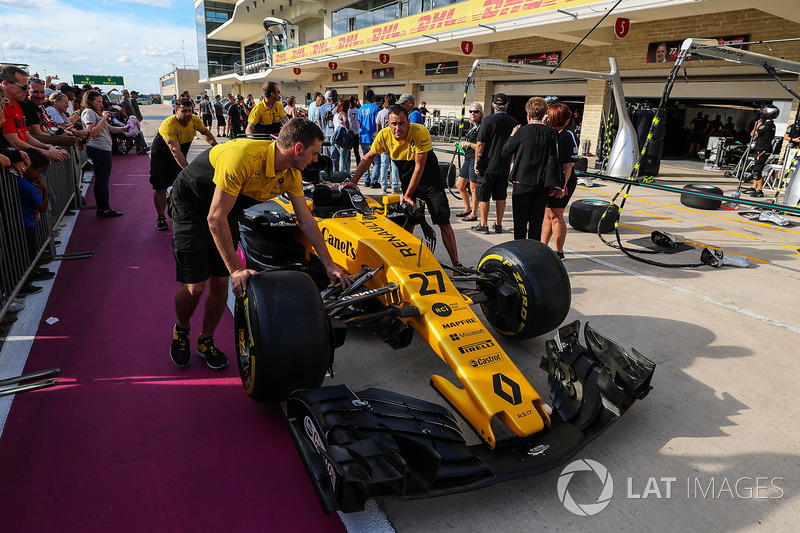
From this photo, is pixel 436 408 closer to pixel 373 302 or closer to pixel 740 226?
pixel 373 302

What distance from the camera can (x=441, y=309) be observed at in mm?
3016

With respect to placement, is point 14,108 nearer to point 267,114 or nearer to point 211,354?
point 267,114

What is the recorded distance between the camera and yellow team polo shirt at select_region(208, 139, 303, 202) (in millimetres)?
2729

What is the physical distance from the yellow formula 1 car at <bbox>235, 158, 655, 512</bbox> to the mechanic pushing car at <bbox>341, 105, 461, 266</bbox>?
4.34ft

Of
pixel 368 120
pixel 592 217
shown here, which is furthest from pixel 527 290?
pixel 368 120

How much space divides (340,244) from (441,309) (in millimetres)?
1225

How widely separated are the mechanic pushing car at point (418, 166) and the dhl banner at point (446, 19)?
411 inches

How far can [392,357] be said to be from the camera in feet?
11.6

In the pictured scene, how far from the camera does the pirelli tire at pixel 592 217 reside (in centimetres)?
710

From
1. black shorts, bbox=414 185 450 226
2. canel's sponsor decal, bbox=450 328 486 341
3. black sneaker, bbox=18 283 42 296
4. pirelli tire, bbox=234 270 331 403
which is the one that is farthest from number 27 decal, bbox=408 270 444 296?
black sneaker, bbox=18 283 42 296

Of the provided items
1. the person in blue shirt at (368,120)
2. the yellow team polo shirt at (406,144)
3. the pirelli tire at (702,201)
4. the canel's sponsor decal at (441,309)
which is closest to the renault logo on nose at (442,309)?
the canel's sponsor decal at (441,309)

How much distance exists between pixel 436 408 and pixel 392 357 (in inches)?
44.4

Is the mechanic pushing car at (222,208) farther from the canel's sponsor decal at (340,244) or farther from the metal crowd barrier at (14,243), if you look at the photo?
the metal crowd barrier at (14,243)

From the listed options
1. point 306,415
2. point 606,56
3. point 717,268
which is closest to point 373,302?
point 306,415
